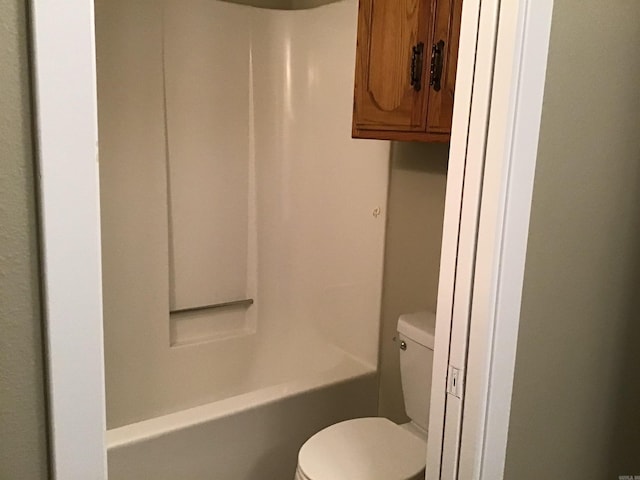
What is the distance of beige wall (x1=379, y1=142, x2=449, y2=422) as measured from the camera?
206 centimetres

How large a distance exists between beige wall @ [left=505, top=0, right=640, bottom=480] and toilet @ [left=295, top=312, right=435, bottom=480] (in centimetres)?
47

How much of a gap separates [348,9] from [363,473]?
62.7 inches

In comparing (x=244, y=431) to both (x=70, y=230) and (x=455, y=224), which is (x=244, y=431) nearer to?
(x=455, y=224)

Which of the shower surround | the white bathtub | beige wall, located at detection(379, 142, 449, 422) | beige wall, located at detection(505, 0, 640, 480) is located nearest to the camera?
beige wall, located at detection(505, 0, 640, 480)

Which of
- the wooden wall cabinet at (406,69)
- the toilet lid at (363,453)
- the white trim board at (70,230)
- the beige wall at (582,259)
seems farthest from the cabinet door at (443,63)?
the white trim board at (70,230)

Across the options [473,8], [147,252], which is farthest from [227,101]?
[473,8]

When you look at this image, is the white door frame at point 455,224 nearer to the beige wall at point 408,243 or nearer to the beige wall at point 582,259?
the beige wall at point 582,259

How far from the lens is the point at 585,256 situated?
4.38 ft

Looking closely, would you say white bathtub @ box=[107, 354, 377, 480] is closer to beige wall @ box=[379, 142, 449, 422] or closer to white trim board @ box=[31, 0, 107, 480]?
beige wall @ box=[379, 142, 449, 422]

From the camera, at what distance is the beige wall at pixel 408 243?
206cm

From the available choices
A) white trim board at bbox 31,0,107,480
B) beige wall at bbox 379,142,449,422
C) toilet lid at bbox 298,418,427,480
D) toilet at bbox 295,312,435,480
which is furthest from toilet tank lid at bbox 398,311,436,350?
white trim board at bbox 31,0,107,480

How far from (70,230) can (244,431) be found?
145 cm

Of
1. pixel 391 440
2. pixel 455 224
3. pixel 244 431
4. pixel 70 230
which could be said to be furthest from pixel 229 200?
Result: pixel 70 230

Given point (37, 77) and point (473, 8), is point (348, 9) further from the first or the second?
point (37, 77)
